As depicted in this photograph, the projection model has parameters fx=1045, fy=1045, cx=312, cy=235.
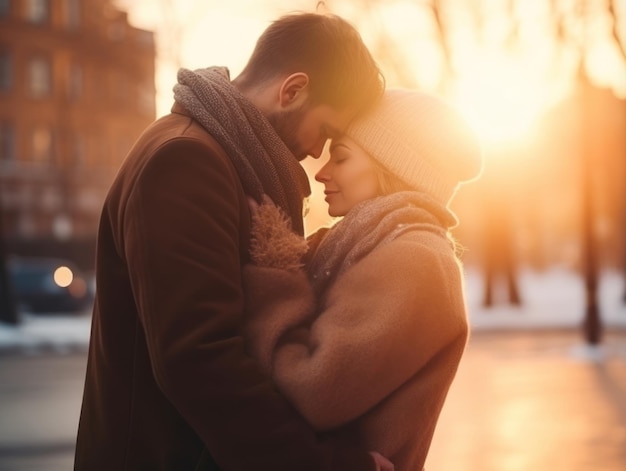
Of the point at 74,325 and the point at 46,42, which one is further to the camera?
the point at 46,42

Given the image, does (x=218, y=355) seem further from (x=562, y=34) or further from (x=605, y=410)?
(x=562, y=34)

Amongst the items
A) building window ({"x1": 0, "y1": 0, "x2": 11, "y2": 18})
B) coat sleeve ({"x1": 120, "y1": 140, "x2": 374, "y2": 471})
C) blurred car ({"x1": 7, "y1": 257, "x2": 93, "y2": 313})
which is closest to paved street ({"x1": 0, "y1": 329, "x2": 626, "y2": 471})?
coat sleeve ({"x1": 120, "y1": 140, "x2": 374, "y2": 471})

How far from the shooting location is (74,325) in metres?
19.8

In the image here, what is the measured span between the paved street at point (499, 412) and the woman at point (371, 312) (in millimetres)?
5557

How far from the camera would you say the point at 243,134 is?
2137 mm

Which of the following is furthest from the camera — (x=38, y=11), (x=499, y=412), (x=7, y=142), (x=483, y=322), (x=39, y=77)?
(x=38, y=11)

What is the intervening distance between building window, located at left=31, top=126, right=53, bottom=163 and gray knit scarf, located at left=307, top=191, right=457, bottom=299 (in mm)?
48432

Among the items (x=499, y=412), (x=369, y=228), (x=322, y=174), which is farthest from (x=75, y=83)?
(x=369, y=228)

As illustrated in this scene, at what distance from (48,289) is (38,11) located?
30.9 m

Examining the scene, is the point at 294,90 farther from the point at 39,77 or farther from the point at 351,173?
the point at 39,77

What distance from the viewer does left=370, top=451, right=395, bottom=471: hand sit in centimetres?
211

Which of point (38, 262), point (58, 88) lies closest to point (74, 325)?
point (38, 262)

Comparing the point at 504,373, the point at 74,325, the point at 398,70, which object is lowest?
the point at 74,325

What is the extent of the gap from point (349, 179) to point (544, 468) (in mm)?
5634
